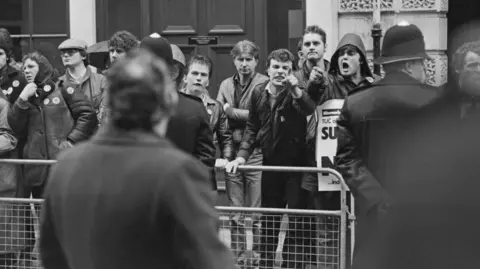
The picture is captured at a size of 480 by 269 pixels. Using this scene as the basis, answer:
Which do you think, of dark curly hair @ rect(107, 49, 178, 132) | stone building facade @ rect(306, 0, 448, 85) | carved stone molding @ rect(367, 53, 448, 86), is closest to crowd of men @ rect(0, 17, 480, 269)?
dark curly hair @ rect(107, 49, 178, 132)

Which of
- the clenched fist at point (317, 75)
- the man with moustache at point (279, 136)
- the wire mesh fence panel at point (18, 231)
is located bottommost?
the wire mesh fence panel at point (18, 231)

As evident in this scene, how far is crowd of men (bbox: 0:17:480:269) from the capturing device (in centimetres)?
363

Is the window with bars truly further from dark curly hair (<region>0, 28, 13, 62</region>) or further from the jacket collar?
the jacket collar

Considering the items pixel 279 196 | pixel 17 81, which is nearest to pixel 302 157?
pixel 279 196

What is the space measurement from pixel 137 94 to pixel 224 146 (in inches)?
192

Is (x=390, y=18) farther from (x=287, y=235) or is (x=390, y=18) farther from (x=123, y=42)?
(x=287, y=235)

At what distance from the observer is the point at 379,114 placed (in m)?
6.07

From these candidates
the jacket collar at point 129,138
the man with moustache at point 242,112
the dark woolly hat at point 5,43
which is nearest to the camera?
the jacket collar at point 129,138

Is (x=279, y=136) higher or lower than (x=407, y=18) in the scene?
lower

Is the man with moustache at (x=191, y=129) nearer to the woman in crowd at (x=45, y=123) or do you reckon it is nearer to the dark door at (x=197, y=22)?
the woman in crowd at (x=45, y=123)

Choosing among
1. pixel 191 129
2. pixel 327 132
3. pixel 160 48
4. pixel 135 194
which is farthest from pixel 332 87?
pixel 135 194

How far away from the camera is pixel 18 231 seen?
8047 mm

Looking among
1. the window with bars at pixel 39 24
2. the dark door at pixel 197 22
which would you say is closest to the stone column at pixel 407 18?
the dark door at pixel 197 22

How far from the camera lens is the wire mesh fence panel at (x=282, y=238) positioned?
7.41m
